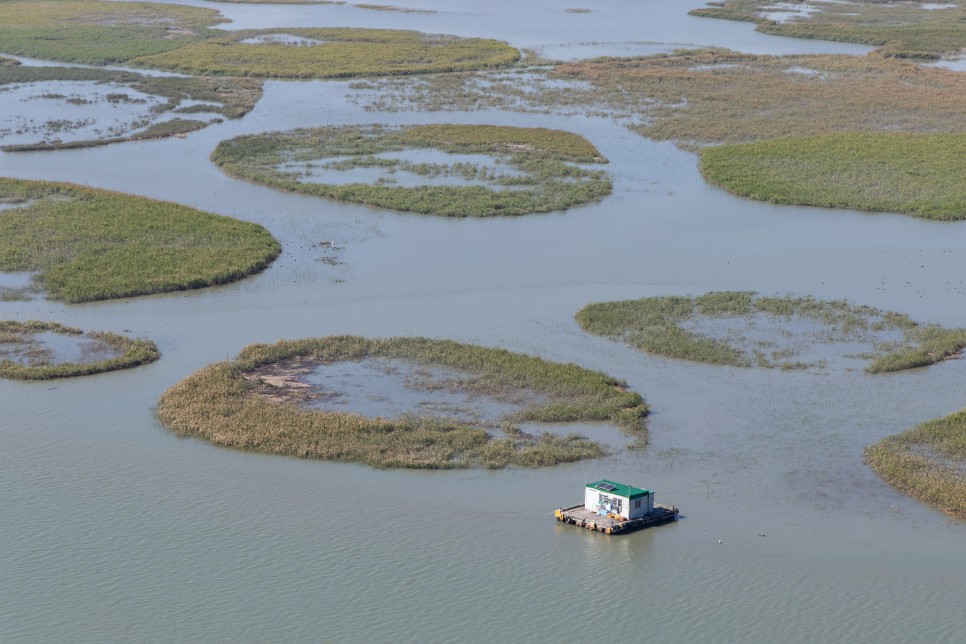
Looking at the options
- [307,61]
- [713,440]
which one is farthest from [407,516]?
[307,61]

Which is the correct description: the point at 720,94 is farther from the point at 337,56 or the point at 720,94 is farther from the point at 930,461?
the point at 930,461

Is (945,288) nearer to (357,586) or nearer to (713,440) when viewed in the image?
(713,440)

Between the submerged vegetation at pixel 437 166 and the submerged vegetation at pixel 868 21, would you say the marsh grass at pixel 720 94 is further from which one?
the submerged vegetation at pixel 868 21

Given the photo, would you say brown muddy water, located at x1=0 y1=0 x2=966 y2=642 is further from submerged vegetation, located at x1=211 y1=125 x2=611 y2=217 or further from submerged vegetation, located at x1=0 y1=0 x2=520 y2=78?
submerged vegetation, located at x1=0 y1=0 x2=520 y2=78

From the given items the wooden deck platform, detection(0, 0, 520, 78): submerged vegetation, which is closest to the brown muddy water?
the wooden deck platform

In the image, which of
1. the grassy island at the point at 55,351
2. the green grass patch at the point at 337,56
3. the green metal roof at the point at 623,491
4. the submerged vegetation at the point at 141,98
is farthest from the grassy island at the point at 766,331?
the green grass patch at the point at 337,56
